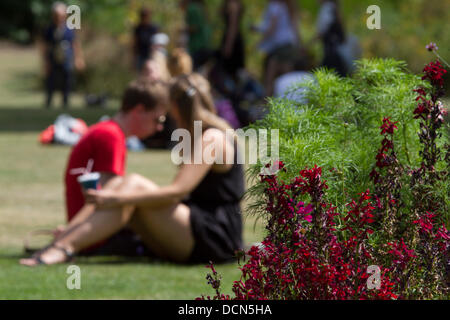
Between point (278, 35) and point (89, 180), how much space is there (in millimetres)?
9156

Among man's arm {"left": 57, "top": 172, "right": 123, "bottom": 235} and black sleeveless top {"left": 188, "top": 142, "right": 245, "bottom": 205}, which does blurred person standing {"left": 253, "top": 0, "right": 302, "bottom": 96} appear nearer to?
black sleeveless top {"left": 188, "top": 142, "right": 245, "bottom": 205}

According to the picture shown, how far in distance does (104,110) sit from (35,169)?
353 inches

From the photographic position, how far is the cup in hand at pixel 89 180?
5.24 metres

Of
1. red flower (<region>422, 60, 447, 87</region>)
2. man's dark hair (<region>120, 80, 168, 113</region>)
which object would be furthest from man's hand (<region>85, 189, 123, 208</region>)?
red flower (<region>422, 60, 447, 87</region>)

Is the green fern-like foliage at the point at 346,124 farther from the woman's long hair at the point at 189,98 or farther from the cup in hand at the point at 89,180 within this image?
the cup in hand at the point at 89,180

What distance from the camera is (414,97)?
310cm

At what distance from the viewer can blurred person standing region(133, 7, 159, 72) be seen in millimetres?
16266

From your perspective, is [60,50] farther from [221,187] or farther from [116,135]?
[221,187]

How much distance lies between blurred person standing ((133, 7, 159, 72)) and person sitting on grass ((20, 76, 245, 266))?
421 inches

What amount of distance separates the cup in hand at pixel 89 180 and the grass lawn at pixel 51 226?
0.52 metres

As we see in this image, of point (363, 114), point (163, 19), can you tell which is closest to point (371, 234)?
point (363, 114)

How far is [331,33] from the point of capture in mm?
12023

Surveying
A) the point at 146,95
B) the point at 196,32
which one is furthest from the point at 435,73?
the point at 196,32

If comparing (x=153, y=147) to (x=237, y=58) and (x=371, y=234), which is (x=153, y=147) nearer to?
(x=237, y=58)
